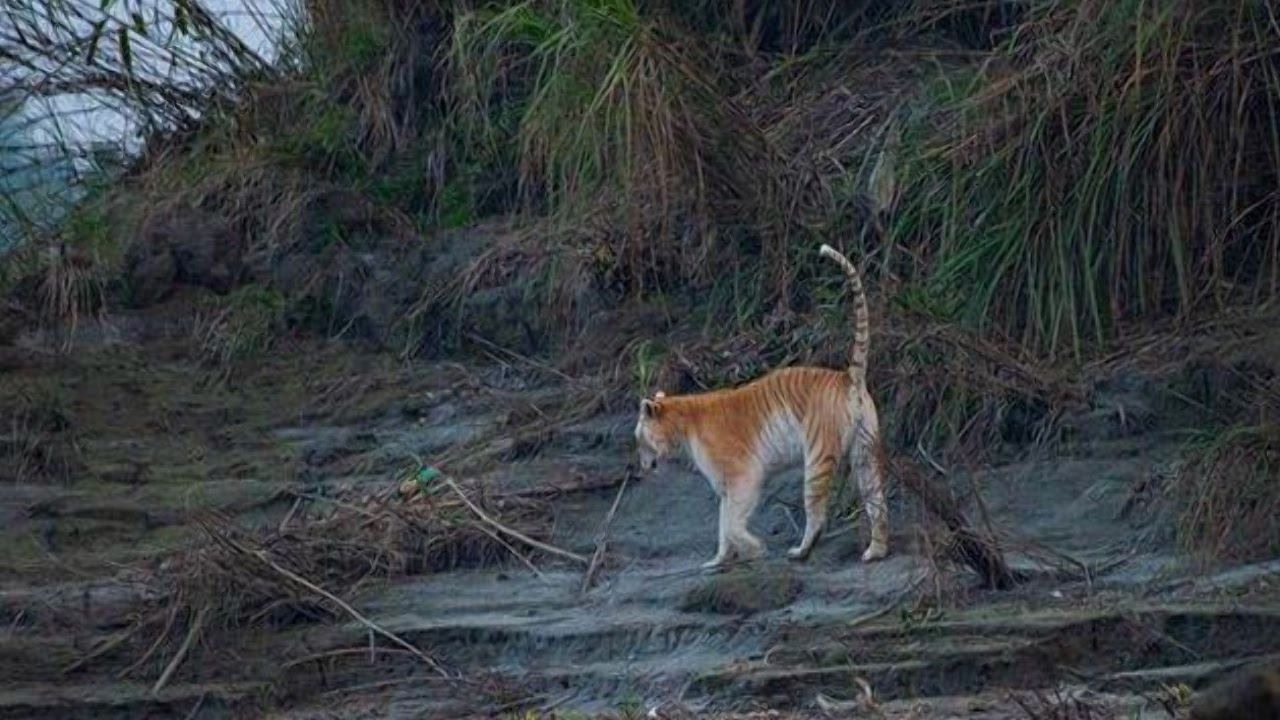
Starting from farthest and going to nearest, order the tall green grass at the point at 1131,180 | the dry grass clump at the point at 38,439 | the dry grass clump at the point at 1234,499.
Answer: the dry grass clump at the point at 38,439
the tall green grass at the point at 1131,180
the dry grass clump at the point at 1234,499

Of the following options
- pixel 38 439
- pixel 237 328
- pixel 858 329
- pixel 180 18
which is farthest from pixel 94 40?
pixel 858 329

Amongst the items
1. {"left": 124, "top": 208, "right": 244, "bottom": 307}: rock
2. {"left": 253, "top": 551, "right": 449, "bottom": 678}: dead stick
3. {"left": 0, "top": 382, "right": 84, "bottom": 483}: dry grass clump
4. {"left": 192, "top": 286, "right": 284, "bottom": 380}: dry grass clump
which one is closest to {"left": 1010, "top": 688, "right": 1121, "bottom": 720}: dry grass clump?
{"left": 253, "top": 551, "right": 449, "bottom": 678}: dead stick

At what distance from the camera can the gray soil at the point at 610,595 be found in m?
8.12

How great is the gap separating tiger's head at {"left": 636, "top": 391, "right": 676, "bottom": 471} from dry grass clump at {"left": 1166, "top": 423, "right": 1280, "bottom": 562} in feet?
6.70

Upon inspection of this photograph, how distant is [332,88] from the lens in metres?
14.6

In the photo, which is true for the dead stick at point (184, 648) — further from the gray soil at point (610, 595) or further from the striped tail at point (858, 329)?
the striped tail at point (858, 329)

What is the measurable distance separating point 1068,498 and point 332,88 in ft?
19.9

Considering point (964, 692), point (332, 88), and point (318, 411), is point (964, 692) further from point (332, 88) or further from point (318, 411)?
point (332, 88)

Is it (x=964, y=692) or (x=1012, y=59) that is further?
(x=1012, y=59)

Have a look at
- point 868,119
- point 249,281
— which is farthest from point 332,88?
point 868,119

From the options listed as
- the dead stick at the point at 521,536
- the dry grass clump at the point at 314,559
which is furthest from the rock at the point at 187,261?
the dead stick at the point at 521,536

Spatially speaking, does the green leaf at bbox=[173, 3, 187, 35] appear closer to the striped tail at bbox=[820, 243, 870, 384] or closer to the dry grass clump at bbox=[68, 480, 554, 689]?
the dry grass clump at bbox=[68, 480, 554, 689]

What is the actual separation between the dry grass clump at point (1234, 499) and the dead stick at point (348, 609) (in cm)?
269

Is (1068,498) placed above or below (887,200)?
below
